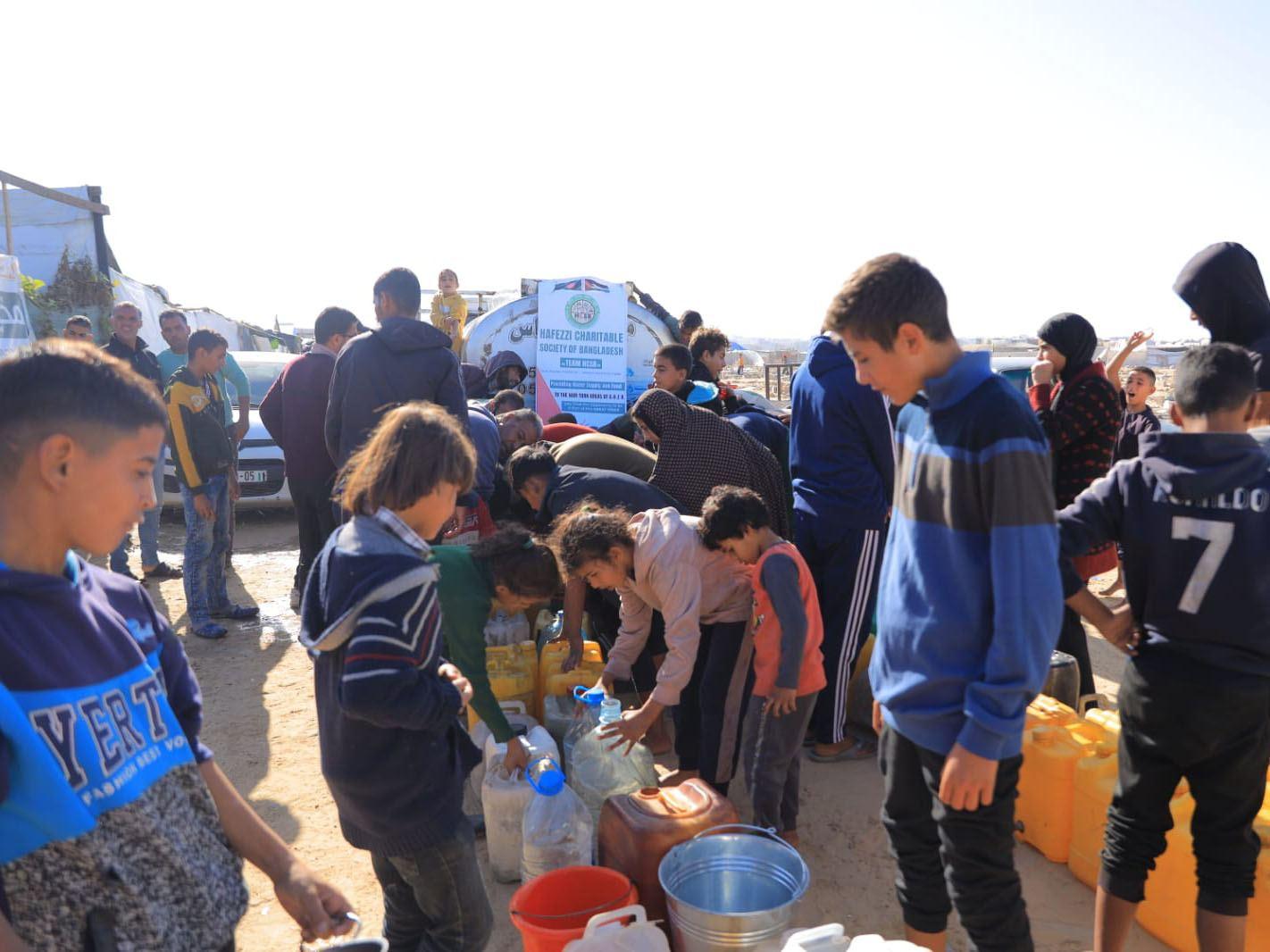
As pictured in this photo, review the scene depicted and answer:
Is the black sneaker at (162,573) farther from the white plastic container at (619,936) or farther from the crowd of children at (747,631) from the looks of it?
the white plastic container at (619,936)

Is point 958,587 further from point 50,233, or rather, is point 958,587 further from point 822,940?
point 50,233

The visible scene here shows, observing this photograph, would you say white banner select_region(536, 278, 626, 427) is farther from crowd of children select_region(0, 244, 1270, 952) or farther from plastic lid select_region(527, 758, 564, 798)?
plastic lid select_region(527, 758, 564, 798)

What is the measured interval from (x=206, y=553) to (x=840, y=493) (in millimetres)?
4643

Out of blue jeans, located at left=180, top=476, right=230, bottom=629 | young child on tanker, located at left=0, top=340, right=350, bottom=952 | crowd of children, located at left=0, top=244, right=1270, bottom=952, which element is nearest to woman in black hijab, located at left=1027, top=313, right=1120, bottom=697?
crowd of children, located at left=0, top=244, right=1270, bottom=952

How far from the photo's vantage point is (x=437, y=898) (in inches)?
80.1

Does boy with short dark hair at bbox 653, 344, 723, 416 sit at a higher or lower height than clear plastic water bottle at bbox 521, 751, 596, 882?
higher

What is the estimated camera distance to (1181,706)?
6.89ft

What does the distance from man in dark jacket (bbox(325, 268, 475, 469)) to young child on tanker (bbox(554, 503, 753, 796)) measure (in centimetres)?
124

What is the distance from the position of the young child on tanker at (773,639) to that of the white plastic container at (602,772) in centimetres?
46

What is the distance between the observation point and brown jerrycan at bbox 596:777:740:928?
8.55ft

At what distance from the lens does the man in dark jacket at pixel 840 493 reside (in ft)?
12.1

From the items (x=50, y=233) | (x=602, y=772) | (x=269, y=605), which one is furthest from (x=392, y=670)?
(x=50, y=233)

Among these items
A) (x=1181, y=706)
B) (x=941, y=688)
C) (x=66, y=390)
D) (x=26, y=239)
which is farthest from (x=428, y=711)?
(x=26, y=239)

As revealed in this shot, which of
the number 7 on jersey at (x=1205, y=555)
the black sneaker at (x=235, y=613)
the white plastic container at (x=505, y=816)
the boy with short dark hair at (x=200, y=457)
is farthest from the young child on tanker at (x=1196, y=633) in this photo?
the black sneaker at (x=235, y=613)
